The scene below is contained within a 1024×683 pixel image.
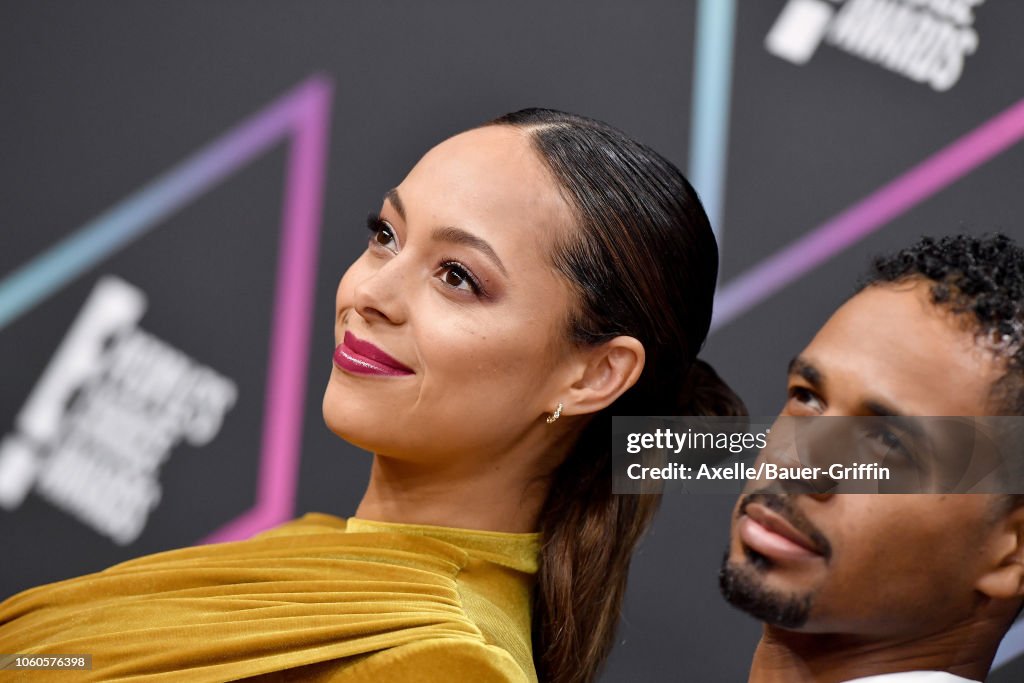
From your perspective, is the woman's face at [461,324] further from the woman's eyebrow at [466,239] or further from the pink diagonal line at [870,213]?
the pink diagonal line at [870,213]

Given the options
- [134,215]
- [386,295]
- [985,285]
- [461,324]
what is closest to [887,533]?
[985,285]

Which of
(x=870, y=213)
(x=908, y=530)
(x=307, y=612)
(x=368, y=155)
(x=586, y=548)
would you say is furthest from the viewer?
(x=368, y=155)

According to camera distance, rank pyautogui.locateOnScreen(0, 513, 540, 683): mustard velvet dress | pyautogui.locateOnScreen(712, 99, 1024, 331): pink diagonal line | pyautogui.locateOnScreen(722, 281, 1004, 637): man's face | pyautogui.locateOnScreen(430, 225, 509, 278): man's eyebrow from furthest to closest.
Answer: pyautogui.locateOnScreen(712, 99, 1024, 331): pink diagonal line, pyautogui.locateOnScreen(430, 225, 509, 278): man's eyebrow, pyautogui.locateOnScreen(0, 513, 540, 683): mustard velvet dress, pyautogui.locateOnScreen(722, 281, 1004, 637): man's face

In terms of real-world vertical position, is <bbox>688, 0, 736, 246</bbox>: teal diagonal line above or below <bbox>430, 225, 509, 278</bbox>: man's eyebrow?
above

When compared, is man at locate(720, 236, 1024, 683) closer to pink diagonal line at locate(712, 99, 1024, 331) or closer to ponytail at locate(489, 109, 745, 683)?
ponytail at locate(489, 109, 745, 683)

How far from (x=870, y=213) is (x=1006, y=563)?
91 centimetres

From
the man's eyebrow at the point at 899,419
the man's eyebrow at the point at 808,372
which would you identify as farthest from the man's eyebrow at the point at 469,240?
the man's eyebrow at the point at 899,419

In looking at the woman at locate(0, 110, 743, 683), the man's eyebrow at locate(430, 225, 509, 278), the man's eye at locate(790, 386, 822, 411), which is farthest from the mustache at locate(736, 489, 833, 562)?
the man's eyebrow at locate(430, 225, 509, 278)

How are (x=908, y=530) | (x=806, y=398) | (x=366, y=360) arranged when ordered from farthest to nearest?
(x=366, y=360)
(x=806, y=398)
(x=908, y=530)

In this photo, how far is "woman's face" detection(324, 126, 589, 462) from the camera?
160 centimetres

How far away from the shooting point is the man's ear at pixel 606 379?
1.67 meters

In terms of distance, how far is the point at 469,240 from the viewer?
1606mm

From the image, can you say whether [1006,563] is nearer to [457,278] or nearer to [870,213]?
[457,278]

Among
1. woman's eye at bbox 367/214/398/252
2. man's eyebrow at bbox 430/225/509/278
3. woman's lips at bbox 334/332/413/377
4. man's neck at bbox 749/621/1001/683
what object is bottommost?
man's neck at bbox 749/621/1001/683
